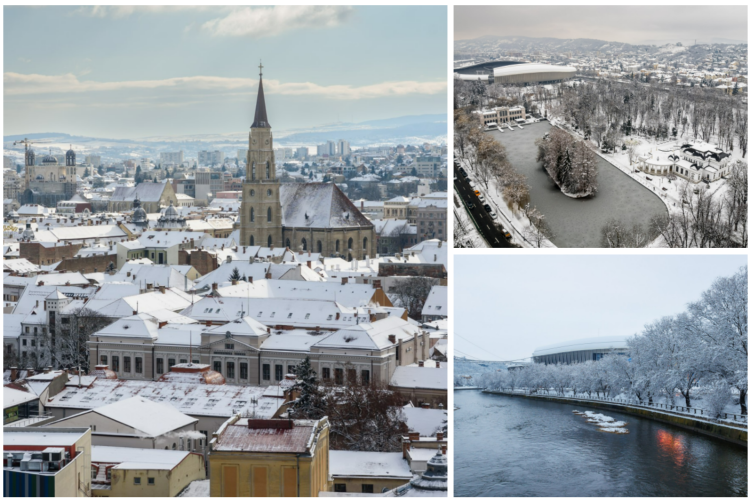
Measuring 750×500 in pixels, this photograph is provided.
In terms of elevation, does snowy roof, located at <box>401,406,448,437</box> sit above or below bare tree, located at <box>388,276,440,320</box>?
below

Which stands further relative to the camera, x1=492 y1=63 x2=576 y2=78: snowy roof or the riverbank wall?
x1=492 y1=63 x2=576 y2=78: snowy roof

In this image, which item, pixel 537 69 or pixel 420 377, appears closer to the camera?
pixel 537 69

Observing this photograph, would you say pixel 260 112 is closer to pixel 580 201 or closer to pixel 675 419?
pixel 675 419

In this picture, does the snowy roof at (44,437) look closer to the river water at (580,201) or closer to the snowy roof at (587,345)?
the snowy roof at (587,345)

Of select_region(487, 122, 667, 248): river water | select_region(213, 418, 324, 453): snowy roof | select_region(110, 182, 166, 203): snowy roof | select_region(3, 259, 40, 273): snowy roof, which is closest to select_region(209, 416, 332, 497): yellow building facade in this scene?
select_region(213, 418, 324, 453): snowy roof

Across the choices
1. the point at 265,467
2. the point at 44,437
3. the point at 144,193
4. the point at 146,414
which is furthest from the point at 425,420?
the point at 144,193

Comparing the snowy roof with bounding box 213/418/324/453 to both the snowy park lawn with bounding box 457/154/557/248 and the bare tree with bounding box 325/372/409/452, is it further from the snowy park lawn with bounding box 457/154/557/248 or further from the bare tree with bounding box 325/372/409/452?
the snowy park lawn with bounding box 457/154/557/248
